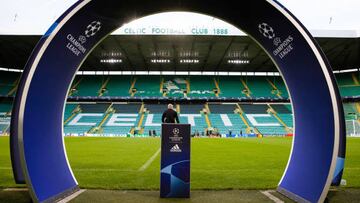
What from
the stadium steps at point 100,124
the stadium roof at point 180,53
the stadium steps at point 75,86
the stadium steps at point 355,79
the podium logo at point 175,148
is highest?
the stadium roof at point 180,53

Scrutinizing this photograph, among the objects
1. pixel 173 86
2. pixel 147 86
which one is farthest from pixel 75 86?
pixel 173 86

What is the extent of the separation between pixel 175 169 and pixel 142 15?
2.84m

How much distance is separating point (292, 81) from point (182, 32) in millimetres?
25373

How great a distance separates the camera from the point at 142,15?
5.65 meters

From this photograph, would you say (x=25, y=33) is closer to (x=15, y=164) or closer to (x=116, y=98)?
(x=116, y=98)

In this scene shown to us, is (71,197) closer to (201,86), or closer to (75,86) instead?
(201,86)

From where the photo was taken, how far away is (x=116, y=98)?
152 ft

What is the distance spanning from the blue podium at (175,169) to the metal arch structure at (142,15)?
180cm

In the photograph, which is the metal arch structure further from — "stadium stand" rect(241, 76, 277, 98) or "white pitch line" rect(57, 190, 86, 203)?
"stadium stand" rect(241, 76, 277, 98)

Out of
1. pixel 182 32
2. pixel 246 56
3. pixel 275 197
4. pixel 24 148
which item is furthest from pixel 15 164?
pixel 246 56

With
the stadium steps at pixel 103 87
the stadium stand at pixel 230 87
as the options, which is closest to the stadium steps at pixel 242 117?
the stadium stand at pixel 230 87

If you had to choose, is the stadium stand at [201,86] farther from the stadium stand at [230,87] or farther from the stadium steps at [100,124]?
the stadium steps at [100,124]

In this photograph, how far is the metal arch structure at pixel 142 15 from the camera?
4488mm

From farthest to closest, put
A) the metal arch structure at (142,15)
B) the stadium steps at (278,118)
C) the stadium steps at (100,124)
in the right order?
the stadium steps at (278,118) < the stadium steps at (100,124) < the metal arch structure at (142,15)
